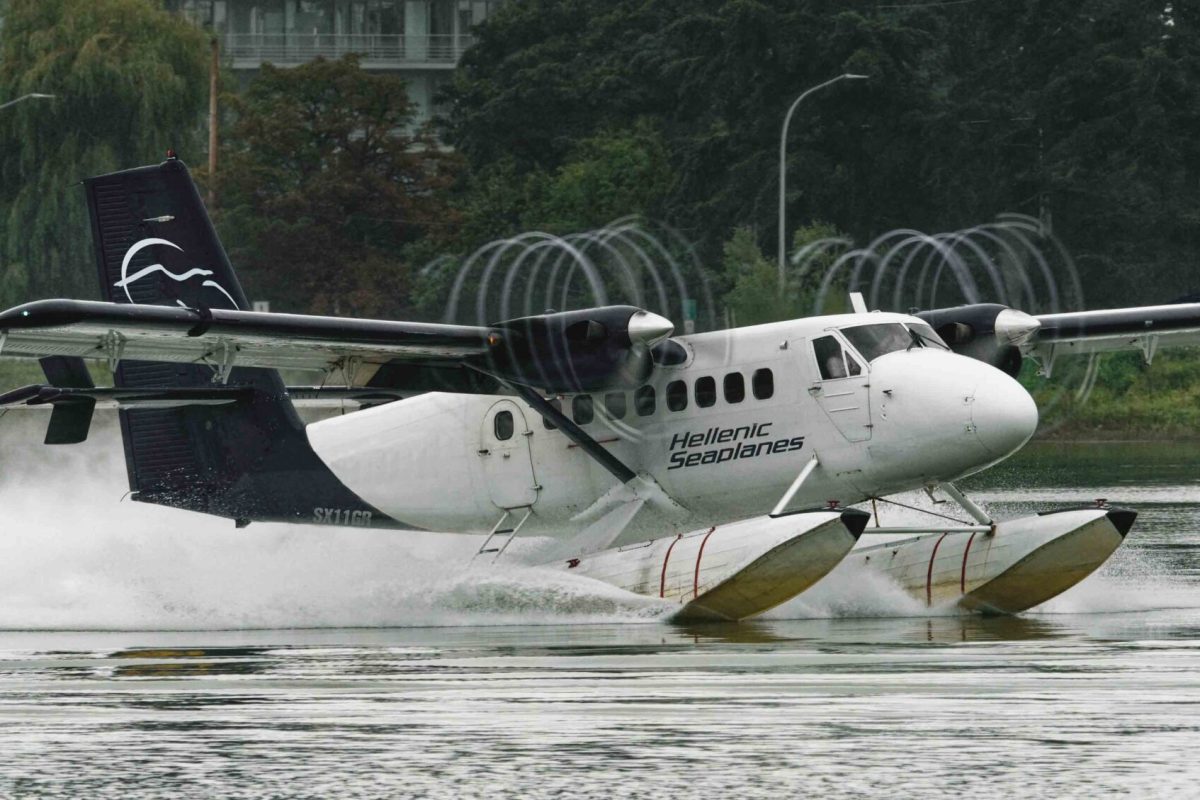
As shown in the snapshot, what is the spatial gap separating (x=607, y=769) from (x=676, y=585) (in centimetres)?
740

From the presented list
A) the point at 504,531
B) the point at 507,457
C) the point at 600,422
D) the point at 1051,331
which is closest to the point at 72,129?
the point at 504,531

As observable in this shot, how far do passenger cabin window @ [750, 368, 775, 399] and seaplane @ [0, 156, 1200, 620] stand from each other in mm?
17

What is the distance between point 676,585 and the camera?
18297mm

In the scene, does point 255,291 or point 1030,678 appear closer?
point 1030,678

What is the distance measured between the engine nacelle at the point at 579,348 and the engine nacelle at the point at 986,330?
3.04 metres

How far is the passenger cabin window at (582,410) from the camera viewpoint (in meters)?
19.7

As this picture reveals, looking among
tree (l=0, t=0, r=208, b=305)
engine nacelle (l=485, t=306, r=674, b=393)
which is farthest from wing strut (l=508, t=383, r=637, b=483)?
tree (l=0, t=0, r=208, b=305)

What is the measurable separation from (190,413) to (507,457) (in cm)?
316

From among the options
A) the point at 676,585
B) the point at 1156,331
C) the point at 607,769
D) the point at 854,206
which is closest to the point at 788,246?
the point at 854,206

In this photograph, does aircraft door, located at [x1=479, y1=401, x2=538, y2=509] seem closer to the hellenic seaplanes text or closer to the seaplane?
the seaplane

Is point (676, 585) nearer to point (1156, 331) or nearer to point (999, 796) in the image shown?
point (1156, 331)

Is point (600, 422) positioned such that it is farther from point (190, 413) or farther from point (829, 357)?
point (190, 413)

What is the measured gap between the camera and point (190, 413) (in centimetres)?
2112

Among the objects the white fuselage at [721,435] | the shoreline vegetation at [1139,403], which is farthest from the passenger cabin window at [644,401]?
the shoreline vegetation at [1139,403]
